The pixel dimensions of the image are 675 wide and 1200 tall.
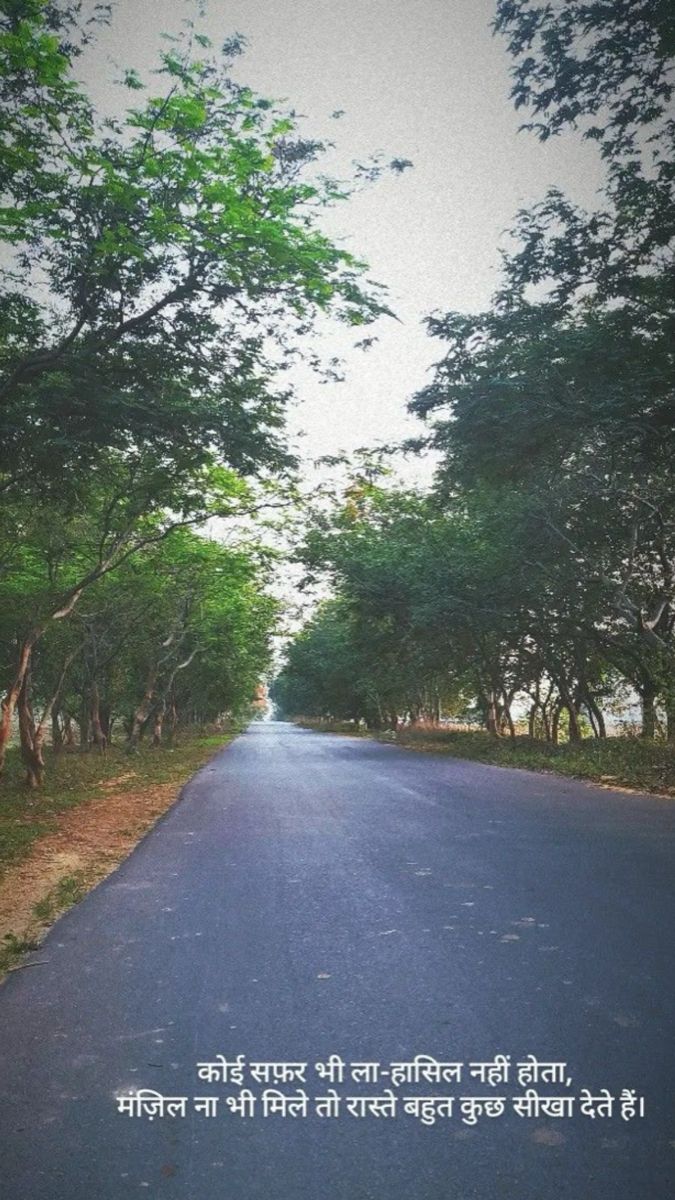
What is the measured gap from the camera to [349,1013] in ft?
11.8

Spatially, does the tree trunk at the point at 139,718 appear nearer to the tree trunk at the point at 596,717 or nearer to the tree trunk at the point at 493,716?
the tree trunk at the point at 493,716

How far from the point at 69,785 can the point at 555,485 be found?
13.5 metres

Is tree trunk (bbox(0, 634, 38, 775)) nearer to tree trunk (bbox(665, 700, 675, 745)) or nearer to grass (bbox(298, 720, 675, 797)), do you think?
grass (bbox(298, 720, 675, 797))

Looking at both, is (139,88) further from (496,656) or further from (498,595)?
(496,656)

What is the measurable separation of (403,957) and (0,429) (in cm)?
744

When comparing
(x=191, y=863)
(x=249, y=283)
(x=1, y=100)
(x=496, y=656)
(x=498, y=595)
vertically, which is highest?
(x=1, y=100)

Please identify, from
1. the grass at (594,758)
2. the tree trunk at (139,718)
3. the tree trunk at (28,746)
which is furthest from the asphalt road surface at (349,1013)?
the tree trunk at (139,718)

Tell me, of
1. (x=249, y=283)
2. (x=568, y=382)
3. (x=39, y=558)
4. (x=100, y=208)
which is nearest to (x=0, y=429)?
(x=100, y=208)

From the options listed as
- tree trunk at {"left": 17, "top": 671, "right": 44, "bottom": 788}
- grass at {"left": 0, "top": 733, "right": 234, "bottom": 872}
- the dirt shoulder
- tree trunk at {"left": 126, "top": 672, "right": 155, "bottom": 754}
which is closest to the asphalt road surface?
the dirt shoulder

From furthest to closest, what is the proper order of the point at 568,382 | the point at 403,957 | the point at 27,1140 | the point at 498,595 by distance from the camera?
the point at 498,595, the point at 568,382, the point at 403,957, the point at 27,1140

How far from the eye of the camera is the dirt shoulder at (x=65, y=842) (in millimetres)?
5488

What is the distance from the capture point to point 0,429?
26.9ft

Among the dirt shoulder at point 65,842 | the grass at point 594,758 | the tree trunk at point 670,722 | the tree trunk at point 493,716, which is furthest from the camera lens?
the tree trunk at point 493,716

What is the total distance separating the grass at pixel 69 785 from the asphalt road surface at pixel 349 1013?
2.59 m
